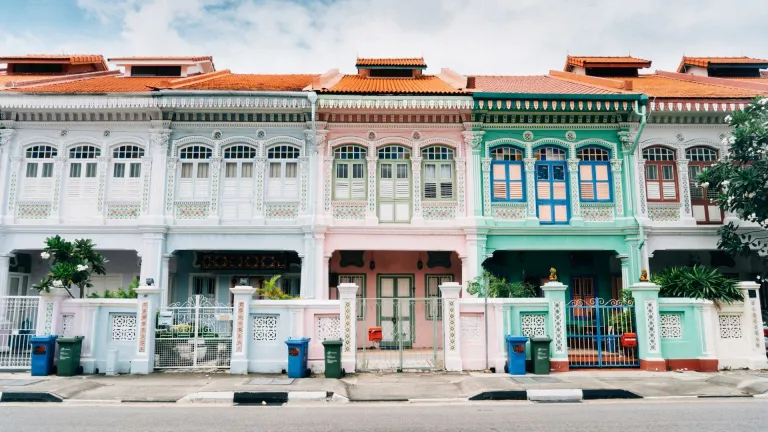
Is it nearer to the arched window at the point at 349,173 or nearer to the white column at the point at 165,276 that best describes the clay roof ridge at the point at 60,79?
the white column at the point at 165,276

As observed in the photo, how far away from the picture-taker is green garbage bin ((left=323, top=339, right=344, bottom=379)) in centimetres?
1220

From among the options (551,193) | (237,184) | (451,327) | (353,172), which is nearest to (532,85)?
(551,193)

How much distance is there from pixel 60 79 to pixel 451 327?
50.8 feet

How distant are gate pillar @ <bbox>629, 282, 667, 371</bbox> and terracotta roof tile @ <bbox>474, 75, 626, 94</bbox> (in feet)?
21.9

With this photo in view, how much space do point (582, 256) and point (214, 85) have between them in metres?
12.5

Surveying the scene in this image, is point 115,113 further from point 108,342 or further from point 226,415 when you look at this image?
point 226,415

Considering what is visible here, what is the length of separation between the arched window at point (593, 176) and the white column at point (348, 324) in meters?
8.06

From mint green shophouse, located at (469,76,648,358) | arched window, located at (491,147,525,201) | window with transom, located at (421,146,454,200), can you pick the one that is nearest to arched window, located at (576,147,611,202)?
mint green shophouse, located at (469,76,648,358)

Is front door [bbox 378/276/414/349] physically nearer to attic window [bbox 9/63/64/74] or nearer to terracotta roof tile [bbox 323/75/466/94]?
terracotta roof tile [bbox 323/75/466/94]

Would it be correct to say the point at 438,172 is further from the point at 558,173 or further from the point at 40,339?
the point at 40,339

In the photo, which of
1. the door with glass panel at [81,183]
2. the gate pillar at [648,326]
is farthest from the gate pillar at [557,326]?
the door with glass panel at [81,183]

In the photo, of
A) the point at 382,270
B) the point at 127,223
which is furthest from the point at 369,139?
the point at 127,223

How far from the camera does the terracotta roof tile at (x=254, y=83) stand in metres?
17.2

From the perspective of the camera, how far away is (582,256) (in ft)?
60.3
